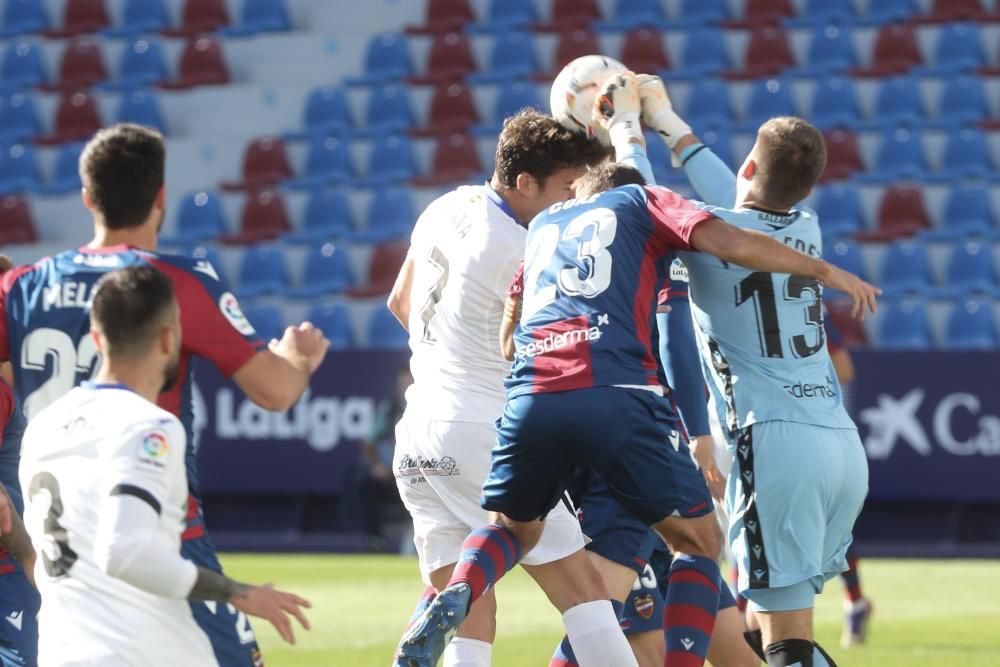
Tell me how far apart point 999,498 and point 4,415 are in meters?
10.7

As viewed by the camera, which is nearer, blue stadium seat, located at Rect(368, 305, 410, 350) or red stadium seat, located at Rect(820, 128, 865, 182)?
blue stadium seat, located at Rect(368, 305, 410, 350)

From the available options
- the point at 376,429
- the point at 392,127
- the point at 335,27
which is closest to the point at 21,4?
the point at 335,27

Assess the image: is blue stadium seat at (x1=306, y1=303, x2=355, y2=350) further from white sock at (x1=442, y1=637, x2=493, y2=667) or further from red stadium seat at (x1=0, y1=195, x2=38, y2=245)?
white sock at (x1=442, y1=637, x2=493, y2=667)

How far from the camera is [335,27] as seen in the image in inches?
835

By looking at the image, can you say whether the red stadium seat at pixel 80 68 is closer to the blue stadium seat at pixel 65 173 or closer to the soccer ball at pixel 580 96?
the blue stadium seat at pixel 65 173

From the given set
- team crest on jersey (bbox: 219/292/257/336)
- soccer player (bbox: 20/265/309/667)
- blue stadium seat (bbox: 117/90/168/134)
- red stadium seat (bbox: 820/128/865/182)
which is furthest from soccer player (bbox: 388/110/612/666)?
blue stadium seat (bbox: 117/90/168/134)

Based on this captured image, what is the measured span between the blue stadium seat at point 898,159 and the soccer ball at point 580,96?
12.5 m

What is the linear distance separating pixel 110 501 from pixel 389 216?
14.9 meters

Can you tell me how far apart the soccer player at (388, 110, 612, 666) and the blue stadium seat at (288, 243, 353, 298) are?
12192 millimetres

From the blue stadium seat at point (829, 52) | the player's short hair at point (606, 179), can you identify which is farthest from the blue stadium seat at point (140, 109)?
the player's short hair at point (606, 179)

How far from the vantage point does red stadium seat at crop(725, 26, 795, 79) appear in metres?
19.1

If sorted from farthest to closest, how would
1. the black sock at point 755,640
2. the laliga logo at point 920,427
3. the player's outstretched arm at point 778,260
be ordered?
the laliga logo at point 920,427, the black sock at point 755,640, the player's outstretched arm at point 778,260

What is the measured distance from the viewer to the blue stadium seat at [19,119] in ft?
67.5

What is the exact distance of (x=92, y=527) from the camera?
12.5 ft
